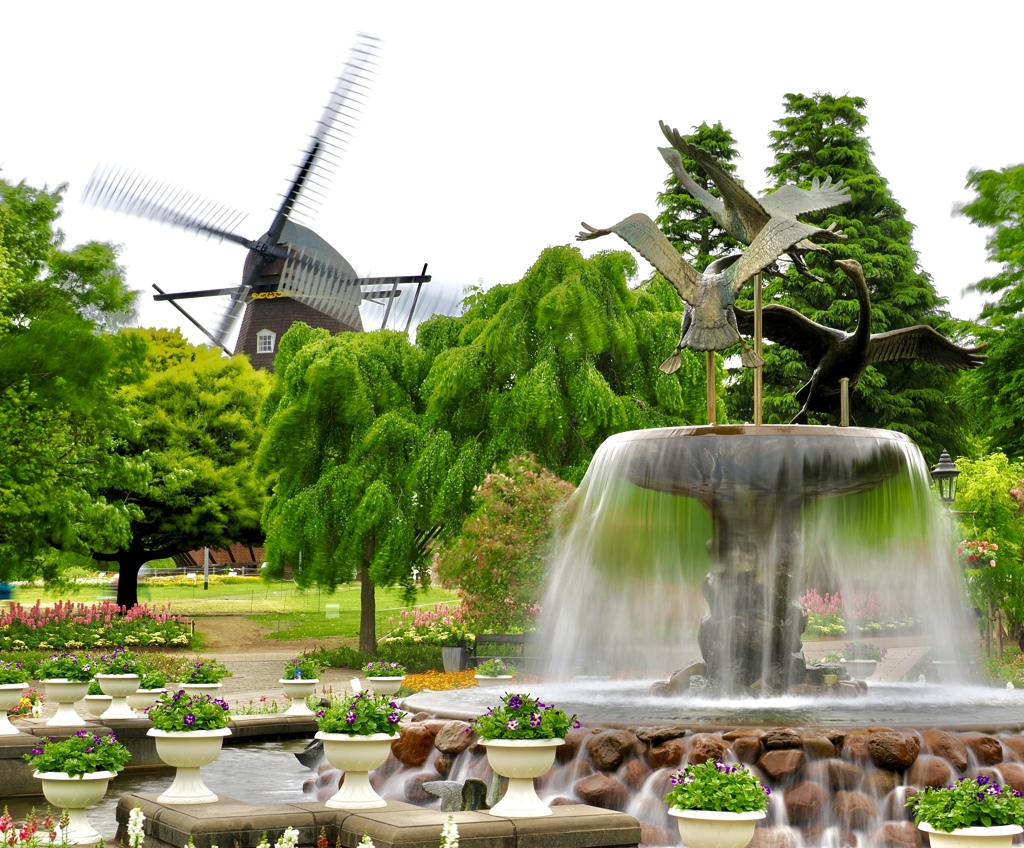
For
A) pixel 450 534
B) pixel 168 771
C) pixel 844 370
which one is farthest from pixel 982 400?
pixel 168 771

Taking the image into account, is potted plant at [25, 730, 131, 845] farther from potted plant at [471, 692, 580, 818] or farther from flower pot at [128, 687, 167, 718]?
flower pot at [128, 687, 167, 718]

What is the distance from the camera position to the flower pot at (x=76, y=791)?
31.6ft

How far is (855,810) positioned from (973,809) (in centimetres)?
239

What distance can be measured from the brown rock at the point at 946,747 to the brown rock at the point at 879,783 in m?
0.42

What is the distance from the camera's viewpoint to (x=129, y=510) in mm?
35969

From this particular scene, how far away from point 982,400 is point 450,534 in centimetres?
1316

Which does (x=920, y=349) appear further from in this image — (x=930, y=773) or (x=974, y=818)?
(x=974, y=818)

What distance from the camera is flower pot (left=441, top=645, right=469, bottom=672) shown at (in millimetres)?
27172

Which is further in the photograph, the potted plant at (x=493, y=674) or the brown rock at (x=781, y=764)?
the potted plant at (x=493, y=674)

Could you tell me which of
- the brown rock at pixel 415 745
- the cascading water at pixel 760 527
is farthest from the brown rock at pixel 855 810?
the brown rock at pixel 415 745

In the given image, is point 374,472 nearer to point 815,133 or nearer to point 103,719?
point 103,719

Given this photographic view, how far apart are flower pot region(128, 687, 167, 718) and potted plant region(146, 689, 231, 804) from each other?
661 centimetres

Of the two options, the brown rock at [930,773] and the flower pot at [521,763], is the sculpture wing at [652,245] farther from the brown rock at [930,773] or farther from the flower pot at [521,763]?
the flower pot at [521,763]

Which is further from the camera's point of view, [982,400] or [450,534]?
[982,400]
